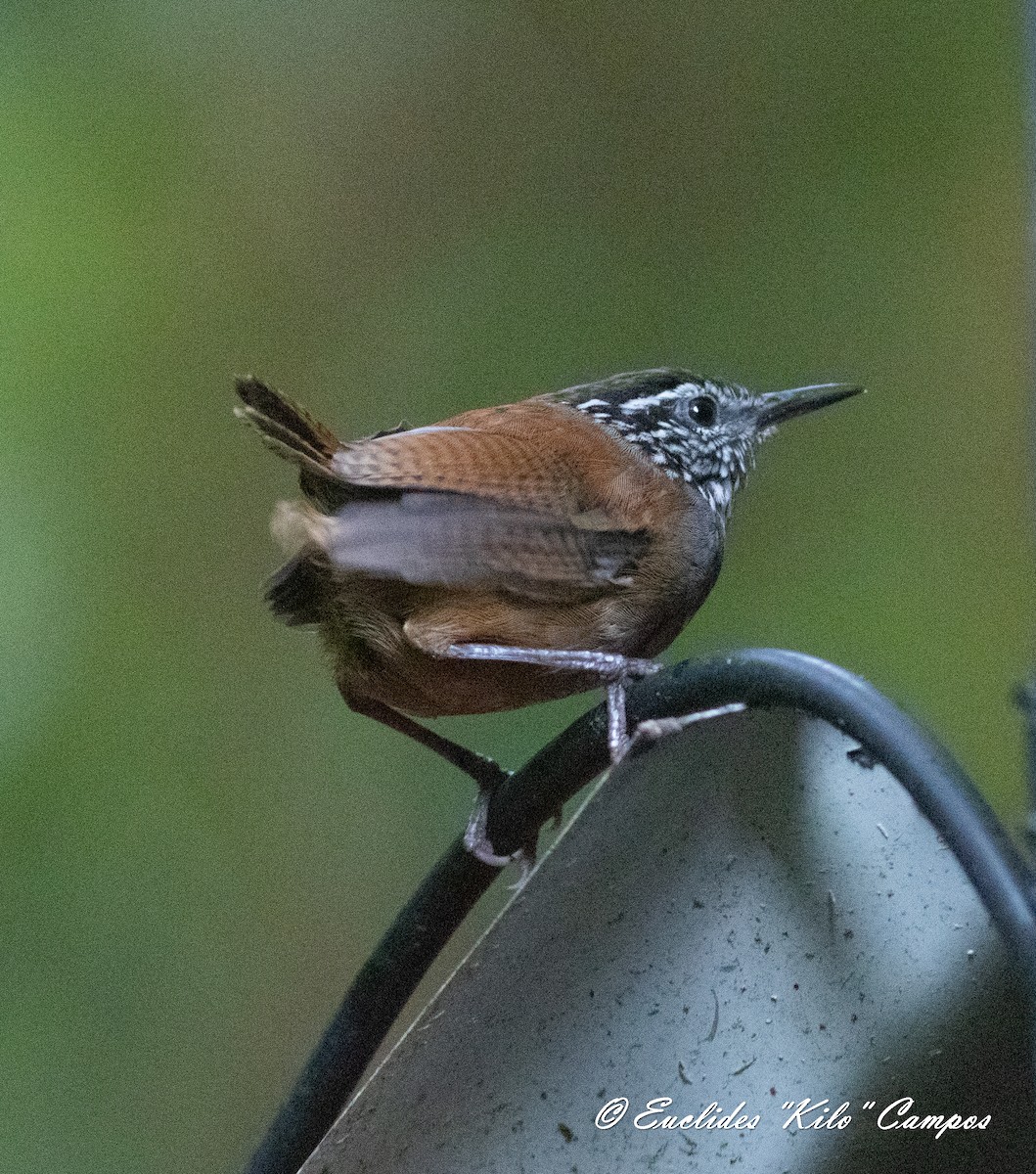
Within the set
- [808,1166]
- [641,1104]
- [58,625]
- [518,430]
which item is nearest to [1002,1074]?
[808,1166]

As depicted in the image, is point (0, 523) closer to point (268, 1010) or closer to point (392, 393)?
point (392, 393)

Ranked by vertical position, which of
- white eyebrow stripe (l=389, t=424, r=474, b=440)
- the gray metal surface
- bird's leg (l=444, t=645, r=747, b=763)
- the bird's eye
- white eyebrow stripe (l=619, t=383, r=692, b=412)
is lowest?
the gray metal surface

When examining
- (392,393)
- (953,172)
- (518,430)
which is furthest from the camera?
(392,393)

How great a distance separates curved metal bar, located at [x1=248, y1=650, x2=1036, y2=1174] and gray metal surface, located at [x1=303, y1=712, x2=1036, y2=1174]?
5cm

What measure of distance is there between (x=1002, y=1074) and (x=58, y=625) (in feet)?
8.50

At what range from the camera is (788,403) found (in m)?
2.56

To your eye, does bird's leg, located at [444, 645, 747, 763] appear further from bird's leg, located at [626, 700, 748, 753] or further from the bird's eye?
the bird's eye

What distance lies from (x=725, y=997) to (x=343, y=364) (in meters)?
2.74

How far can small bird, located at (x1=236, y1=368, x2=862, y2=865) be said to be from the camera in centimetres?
197

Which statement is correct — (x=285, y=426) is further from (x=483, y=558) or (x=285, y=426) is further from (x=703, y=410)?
(x=703, y=410)

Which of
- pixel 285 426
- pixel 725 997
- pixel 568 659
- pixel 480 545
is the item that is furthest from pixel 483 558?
pixel 725 997

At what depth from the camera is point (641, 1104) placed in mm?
1391


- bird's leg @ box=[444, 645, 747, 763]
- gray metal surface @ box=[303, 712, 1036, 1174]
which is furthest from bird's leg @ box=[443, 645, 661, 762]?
gray metal surface @ box=[303, 712, 1036, 1174]

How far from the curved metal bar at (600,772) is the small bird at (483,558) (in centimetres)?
8
